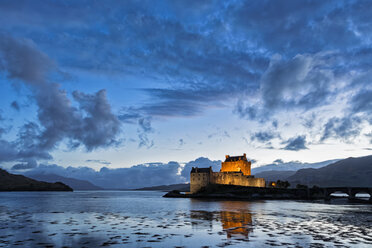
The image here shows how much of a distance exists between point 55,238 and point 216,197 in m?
108

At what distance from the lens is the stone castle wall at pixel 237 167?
504 ft

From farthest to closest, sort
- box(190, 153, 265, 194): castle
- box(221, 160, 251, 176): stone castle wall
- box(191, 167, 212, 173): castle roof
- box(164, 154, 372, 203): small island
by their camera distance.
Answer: box(221, 160, 251, 176): stone castle wall → box(191, 167, 212, 173): castle roof → box(190, 153, 265, 194): castle → box(164, 154, 372, 203): small island

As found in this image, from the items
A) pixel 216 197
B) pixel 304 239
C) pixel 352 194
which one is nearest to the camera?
pixel 304 239

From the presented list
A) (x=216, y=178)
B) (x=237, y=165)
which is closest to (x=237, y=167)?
(x=237, y=165)

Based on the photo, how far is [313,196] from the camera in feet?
473

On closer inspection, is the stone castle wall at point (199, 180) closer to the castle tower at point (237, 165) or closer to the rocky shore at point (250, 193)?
the rocky shore at point (250, 193)

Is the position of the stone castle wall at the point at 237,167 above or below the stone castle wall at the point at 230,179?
above

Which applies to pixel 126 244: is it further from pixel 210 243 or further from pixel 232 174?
pixel 232 174

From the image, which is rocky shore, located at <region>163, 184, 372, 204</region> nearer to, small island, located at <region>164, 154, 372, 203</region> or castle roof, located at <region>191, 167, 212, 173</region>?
small island, located at <region>164, 154, 372, 203</region>

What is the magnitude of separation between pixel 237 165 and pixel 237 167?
1.10 meters

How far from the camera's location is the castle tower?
15362 cm

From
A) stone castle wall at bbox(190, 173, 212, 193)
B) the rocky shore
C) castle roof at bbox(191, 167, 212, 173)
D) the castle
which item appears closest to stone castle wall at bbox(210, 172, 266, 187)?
the castle

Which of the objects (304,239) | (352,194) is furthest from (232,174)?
(304,239)

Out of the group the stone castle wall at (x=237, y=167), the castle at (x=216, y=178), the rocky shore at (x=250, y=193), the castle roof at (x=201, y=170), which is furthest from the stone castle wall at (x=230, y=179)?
the stone castle wall at (x=237, y=167)
